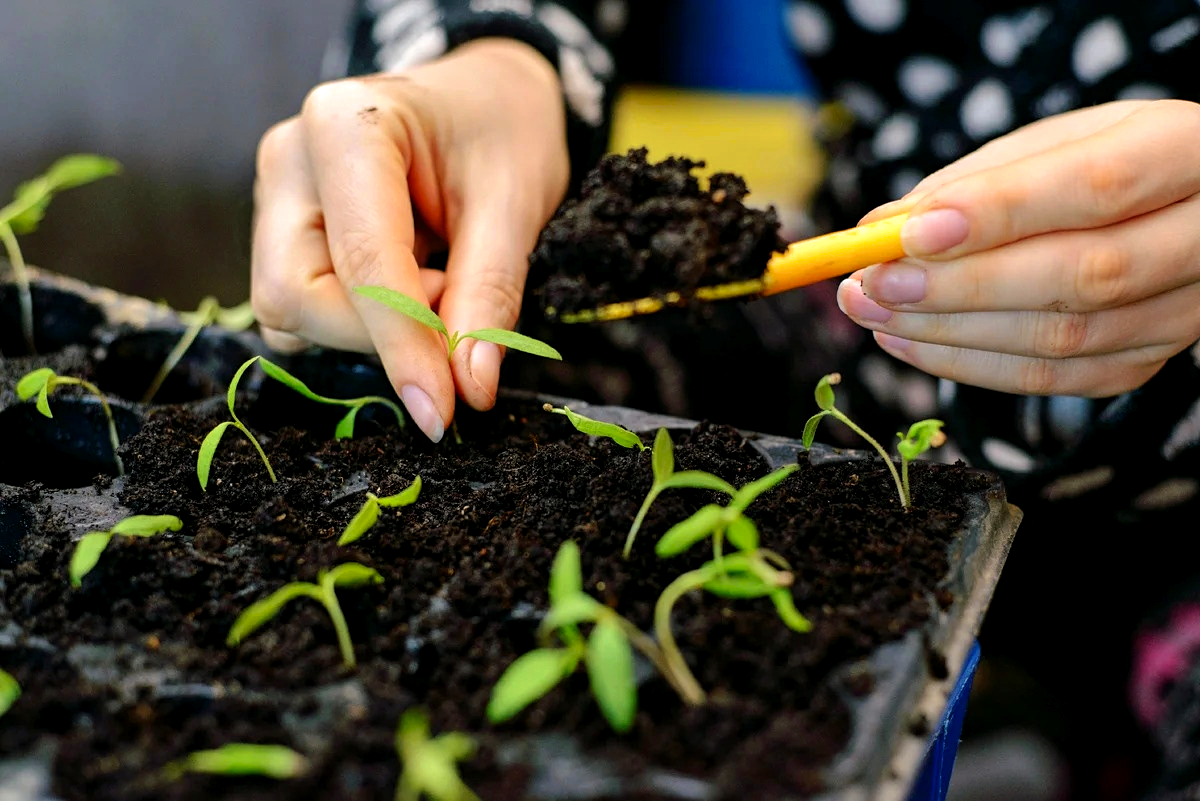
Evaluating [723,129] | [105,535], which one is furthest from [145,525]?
[723,129]

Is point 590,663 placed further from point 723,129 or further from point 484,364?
point 723,129

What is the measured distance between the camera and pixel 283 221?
0.83 metres

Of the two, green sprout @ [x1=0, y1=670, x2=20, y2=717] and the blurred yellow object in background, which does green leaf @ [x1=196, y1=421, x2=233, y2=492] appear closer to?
green sprout @ [x1=0, y1=670, x2=20, y2=717]

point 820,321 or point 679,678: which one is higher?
point 679,678

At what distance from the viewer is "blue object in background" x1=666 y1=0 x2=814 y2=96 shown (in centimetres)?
177

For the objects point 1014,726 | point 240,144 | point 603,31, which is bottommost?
point 1014,726

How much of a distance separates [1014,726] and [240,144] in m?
2.26

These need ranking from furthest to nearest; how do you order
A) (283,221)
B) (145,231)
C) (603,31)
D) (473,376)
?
(145,231)
(603,31)
(283,221)
(473,376)

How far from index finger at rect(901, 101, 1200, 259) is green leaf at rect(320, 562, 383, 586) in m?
0.37

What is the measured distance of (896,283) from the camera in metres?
0.62

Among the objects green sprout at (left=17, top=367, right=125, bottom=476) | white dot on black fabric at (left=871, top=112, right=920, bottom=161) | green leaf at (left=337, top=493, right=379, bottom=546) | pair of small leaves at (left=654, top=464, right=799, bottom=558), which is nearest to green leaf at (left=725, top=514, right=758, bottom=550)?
pair of small leaves at (left=654, top=464, right=799, bottom=558)

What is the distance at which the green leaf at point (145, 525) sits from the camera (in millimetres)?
555

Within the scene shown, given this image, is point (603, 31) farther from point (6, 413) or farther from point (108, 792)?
point (108, 792)

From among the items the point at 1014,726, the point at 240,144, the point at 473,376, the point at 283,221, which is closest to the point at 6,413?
the point at 283,221
